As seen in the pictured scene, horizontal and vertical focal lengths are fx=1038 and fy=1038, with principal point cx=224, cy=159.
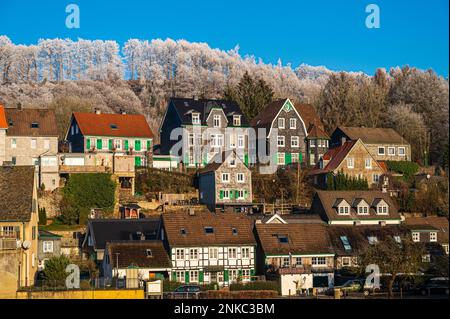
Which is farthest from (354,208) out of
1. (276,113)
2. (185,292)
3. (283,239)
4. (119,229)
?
(185,292)

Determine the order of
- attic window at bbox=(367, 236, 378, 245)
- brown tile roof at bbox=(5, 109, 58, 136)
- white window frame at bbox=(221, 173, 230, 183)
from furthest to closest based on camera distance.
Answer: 1. brown tile roof at bbox=(5, 109, 58, 136)
2. white window frame at bbox=(221, 173, 230, 183)
3. attic window at bbox=(367, 236, 378, 245)

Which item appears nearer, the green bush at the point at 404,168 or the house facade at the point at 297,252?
the house facade at the point at 297,252

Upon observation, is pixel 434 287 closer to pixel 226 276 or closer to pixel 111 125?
pixel 226 276

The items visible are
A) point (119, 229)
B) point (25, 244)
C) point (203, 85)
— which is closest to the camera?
point (25, 244)

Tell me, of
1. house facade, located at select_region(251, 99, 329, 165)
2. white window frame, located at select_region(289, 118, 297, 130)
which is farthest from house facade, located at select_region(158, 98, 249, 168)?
white window frame, located at select_region(289, 118, 297, 130)

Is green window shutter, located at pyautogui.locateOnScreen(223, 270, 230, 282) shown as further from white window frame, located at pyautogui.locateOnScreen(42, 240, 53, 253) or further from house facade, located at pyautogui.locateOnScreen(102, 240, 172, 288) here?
white window frame, located at pyautogui.locateOnScreen(42, 240, 53, 253)

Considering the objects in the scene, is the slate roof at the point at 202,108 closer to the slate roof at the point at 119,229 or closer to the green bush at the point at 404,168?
the green bush at the point at 404,168

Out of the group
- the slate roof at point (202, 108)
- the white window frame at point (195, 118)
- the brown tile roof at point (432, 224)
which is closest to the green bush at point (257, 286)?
the brown tile roof at point (432, 224)
